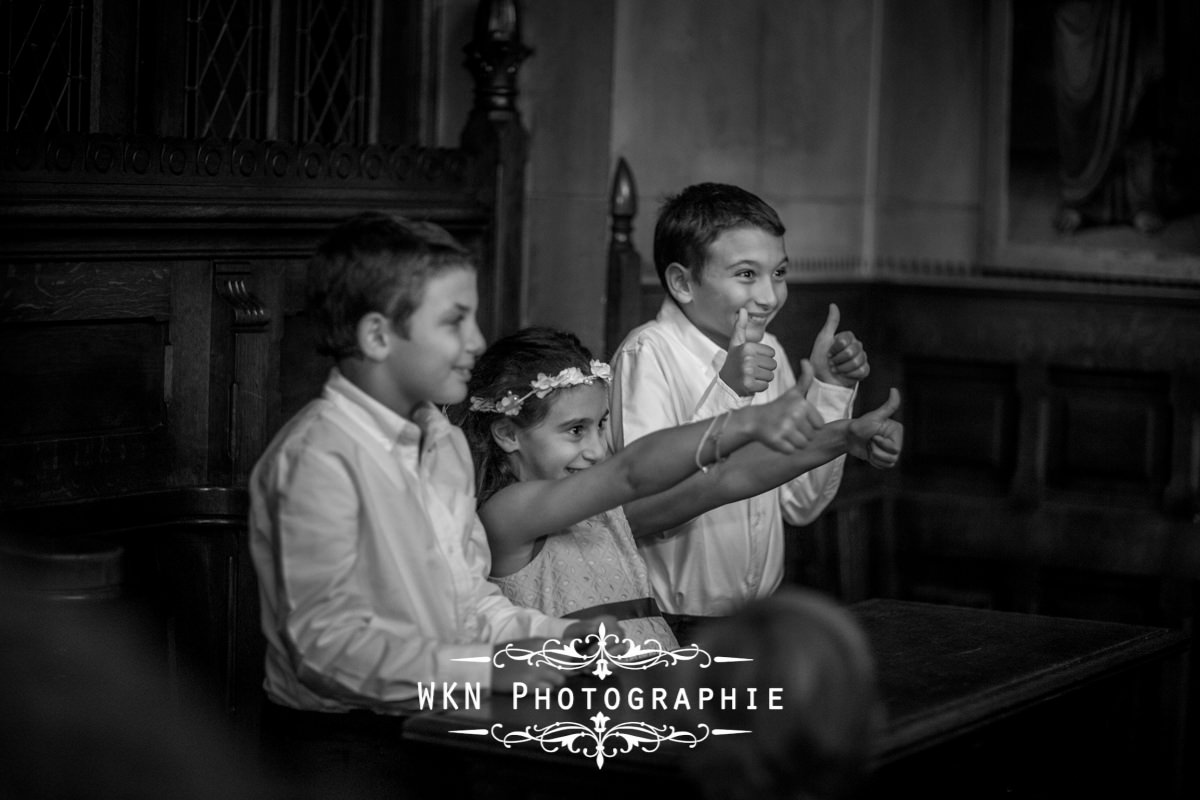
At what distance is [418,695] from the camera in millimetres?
2520

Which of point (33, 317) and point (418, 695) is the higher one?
point (33, 317)

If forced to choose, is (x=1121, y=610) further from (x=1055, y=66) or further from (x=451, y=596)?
(x=451, y=596)

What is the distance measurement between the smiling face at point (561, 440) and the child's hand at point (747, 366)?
27 cm

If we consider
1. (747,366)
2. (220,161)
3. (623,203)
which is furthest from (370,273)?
(623,203)

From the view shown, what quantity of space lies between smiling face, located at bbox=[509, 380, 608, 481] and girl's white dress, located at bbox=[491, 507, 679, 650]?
14 cm

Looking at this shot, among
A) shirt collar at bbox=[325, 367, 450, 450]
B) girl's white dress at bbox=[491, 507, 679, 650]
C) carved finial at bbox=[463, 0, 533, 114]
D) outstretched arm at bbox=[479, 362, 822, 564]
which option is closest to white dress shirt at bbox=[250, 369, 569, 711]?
shirt collar at bbox=[325, 367, 450, 450]

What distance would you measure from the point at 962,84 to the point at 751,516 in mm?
4136

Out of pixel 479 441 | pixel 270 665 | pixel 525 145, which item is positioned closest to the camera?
pixel 270 665

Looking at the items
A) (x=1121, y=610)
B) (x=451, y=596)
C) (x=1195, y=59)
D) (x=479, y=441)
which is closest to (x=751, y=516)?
(x=479, y=441)

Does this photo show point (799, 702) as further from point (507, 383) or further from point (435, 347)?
point (507, 383)

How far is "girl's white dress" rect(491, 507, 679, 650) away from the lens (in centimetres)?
318

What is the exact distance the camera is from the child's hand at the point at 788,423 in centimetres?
264

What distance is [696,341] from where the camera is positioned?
3.69 meters

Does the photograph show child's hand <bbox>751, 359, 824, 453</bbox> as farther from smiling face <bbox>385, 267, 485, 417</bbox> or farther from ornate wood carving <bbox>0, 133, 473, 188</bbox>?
ornate wood carving <bbox>0, 133, 473, 188</bbox>
